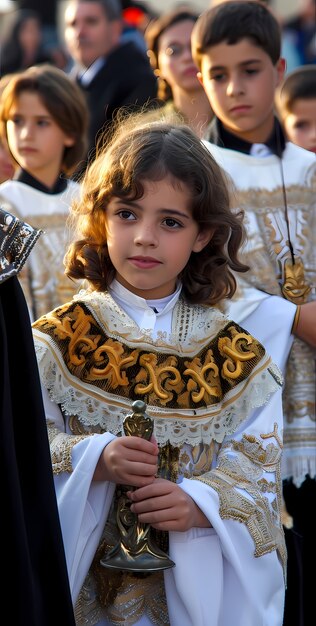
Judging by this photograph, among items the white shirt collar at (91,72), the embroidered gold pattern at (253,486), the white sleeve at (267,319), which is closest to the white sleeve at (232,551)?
the embroidered gold pattern at (253,486)

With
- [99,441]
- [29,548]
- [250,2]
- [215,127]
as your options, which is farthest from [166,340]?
[250,2]

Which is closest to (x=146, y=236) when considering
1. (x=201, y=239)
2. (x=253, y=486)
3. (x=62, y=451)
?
(x=201, y=239)

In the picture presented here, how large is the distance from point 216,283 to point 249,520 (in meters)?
0.70

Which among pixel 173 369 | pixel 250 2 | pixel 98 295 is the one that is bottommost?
pixel 173 369

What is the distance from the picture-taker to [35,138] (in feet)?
17.7

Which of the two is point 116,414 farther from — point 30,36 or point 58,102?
point 30,36

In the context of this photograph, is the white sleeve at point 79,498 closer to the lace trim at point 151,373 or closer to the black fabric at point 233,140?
the lace trim at point 151,373

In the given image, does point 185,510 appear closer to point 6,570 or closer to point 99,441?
point 99,441

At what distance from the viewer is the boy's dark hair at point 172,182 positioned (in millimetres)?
3189

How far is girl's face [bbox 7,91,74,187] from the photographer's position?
5.35 m

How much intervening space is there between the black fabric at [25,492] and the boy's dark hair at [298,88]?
3.46m

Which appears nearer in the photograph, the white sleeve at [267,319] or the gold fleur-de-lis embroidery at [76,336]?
the gold fleur-de-lis embroidery at [76,336]

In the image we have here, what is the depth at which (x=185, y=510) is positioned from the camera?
9.56ft

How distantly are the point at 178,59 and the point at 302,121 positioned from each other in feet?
2.25
